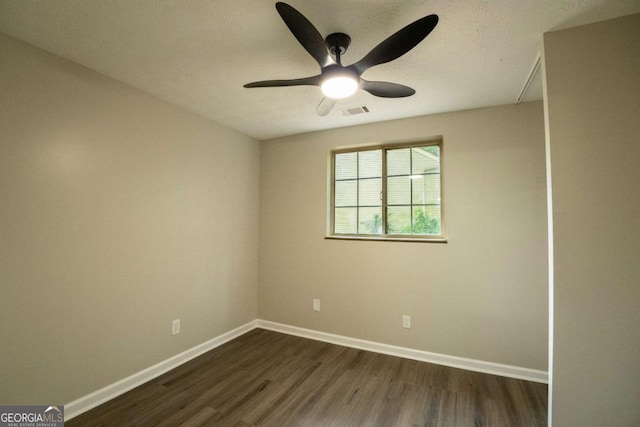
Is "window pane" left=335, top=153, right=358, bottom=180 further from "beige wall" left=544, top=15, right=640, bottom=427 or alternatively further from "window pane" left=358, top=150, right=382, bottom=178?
"beige wall" left=544, top=15, right=640, bottom=427

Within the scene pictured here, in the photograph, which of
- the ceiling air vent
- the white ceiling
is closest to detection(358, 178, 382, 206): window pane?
the ceiling air vent

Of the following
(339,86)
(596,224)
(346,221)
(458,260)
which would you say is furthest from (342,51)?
(458,260)

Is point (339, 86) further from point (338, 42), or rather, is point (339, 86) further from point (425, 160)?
point (425, 160)

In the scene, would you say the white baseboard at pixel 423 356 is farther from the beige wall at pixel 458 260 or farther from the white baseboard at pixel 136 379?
the white baseboard at pixel 136 379

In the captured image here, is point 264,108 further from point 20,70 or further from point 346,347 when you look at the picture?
point 346,347

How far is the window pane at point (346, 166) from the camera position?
3160mm

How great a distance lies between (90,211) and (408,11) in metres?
2.40

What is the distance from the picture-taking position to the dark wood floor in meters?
1.80

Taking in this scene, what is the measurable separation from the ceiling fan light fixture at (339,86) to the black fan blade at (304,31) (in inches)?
3.9

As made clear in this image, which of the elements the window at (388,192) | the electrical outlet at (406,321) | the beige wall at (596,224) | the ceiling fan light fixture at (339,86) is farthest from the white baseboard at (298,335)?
the ceiling fan light fixture at (339,86)

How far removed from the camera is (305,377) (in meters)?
2.31

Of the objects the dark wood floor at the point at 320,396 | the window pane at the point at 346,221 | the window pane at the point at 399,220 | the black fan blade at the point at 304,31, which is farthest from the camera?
the window pane at the point at 346,221

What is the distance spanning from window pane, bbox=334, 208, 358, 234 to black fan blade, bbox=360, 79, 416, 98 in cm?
158

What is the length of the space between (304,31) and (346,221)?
220cm
